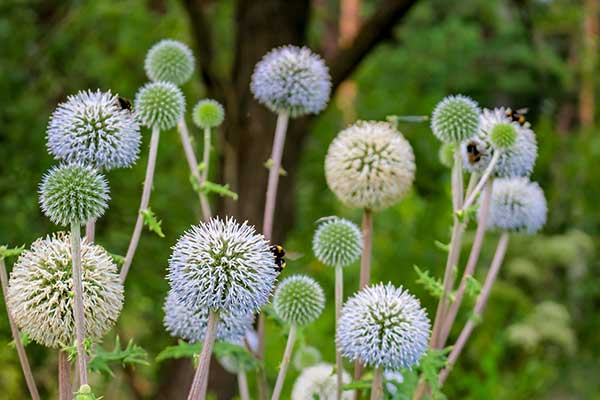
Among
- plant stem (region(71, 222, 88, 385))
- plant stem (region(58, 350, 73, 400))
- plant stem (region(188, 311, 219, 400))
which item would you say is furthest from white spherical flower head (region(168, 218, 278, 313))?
plant stem (region(58, 350, 73, 400))

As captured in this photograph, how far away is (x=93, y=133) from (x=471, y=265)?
2.91 ft

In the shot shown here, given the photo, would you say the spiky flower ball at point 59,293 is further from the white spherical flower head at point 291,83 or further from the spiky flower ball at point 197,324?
the white spherical flower head at point 291,83

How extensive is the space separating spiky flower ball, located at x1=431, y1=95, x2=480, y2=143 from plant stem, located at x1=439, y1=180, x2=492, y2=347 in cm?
14

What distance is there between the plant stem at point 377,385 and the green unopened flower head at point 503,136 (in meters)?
0.63

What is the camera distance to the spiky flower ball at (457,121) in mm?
1667

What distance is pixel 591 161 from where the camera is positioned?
32.3 feet

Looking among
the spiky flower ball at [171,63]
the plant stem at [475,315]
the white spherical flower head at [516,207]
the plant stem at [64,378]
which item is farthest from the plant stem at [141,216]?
the white spherical flower head at [516,207]

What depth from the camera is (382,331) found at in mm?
1394

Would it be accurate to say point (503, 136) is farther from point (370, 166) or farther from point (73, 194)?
point (73, 194)

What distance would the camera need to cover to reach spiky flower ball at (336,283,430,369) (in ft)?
4.45

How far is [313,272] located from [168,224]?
114cm

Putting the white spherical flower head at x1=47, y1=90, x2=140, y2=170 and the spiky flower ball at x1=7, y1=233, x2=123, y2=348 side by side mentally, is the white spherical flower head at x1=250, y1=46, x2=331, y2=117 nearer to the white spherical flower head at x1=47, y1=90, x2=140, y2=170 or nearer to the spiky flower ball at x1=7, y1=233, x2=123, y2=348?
the white spherical flower head at x1=47, y1=90, x2=140, y2=170

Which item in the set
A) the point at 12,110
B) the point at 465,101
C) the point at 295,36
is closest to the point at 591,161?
the point at 295,36

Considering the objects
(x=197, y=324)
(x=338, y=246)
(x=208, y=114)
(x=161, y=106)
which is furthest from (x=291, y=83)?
(x=197, y=324)
